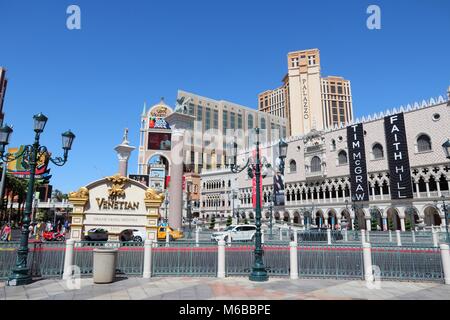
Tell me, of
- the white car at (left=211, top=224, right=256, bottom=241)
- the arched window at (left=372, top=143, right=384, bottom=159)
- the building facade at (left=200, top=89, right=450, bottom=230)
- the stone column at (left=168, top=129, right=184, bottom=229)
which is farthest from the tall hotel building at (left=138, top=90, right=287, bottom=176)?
the stone column at (left=168, top=129, right=184, bottom=229)

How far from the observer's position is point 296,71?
90.6 metres

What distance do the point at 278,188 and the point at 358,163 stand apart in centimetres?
1625

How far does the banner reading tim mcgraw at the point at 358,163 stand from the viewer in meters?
44.9

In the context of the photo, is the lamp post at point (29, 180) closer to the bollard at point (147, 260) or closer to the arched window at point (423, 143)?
the bollard at point (147, 260)

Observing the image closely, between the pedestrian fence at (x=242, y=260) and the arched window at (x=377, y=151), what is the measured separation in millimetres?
37006

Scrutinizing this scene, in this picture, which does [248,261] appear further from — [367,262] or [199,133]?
[199,133]

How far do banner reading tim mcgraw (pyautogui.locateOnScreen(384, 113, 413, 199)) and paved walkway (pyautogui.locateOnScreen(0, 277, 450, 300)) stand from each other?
35.7 meters

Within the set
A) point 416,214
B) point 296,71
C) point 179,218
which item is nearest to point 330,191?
point 416,214

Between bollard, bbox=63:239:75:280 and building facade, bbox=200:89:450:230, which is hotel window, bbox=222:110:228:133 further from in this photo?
bollard, bbox=63:239:75:280

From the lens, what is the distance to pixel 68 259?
1012cm

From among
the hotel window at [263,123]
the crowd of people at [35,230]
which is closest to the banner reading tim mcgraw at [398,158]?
the crowd of people at [35,230]

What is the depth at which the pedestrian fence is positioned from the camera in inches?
401

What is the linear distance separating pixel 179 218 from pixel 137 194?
672 cm
